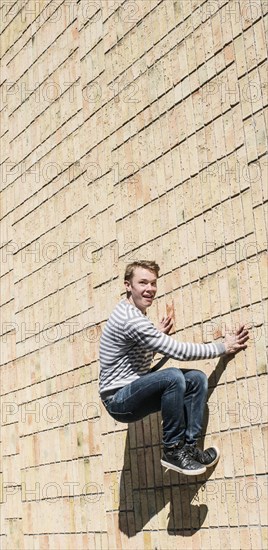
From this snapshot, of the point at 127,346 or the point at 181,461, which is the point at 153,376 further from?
Answer: the point at 181,461

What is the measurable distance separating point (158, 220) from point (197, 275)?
65 centimetres

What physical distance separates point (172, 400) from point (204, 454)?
1.35ft

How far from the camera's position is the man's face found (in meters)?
6.76

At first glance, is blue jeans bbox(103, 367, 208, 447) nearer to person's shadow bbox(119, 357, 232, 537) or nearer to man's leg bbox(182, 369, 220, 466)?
man's leg bbox(182, 369, 220, 466)

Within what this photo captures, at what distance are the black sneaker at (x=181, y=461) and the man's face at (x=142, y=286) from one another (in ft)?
3.09

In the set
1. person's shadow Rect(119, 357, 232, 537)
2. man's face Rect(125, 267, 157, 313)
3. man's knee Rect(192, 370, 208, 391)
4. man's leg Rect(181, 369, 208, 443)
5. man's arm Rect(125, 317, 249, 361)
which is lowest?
person's shadow Rect(119, 357, 232, 537)

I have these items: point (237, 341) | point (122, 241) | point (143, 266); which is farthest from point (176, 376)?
point (122, 241)

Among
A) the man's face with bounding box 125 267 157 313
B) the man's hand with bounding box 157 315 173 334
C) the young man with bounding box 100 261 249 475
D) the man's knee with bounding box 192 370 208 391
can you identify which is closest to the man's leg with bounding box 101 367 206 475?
the young man with bounding box 100 261 249 475

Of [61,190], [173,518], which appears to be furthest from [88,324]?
[173,518]

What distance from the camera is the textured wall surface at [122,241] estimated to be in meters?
6.48

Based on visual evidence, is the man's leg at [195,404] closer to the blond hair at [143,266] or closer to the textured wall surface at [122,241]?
the textured wall surface at [122,241]

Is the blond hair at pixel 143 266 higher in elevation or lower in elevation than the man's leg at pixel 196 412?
higher

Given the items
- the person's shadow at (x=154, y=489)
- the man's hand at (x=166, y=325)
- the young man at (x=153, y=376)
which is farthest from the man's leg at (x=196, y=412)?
the man's hand at (x=166, y=325)

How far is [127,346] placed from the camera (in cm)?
678
